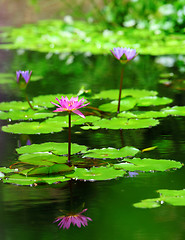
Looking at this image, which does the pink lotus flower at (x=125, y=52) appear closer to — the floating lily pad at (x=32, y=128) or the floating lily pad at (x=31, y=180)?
the floating lily pad at (x=32, y=128)

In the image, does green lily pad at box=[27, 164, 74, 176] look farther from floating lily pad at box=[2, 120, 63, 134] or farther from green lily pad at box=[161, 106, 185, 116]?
green lily pad at box=[161, 106, 185, 116]

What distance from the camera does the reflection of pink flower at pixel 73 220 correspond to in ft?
5.10

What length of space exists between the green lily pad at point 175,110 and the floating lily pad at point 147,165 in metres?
0.83

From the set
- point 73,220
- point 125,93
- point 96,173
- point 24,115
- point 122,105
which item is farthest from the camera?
point 125,93

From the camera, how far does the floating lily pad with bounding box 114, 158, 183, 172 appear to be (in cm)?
194

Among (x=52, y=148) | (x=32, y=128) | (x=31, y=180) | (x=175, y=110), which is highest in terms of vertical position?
(x=175, y=110)

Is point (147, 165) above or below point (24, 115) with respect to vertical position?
below

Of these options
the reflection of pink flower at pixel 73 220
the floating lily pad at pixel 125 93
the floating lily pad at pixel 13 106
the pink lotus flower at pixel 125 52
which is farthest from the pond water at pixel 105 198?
the floating lily pad at pixel 125 93

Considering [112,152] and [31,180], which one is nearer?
[31,180]

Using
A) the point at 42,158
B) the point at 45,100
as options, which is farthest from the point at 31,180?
the point at 45,100

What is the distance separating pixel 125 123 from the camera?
2580 mm

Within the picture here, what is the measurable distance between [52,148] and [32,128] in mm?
386

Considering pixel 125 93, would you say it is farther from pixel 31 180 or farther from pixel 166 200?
pixel 166 200

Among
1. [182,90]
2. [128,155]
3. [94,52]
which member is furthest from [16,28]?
[128,155]
